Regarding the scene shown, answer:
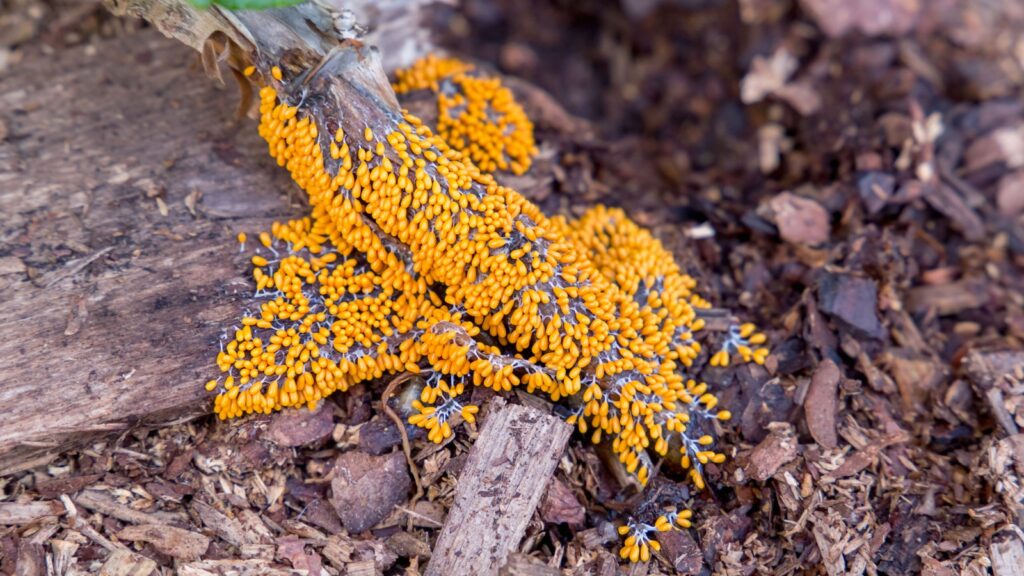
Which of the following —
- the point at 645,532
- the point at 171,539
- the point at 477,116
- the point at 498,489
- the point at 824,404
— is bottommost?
the point at 171,539

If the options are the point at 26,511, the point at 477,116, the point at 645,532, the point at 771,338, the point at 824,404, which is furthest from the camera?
the point at 477,116

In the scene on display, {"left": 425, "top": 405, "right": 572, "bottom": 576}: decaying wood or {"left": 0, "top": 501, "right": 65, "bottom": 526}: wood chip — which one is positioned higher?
{"left": 425, "top": 405, "right": 572, "bottom": 576}: decaying wood

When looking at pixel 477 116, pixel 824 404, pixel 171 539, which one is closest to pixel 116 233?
pixel 171 539

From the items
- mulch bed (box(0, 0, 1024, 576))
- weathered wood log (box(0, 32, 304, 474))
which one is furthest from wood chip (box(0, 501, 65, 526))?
weathered wood log (box(0, 32, 304, 474))

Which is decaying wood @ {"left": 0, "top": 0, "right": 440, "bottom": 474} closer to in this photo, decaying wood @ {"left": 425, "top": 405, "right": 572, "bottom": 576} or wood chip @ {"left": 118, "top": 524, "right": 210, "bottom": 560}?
wood chip @ {"left": 118, "top": 524, "right": 210, "bottom": 560}

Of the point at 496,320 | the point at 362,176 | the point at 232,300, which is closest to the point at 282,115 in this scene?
the point at 362,176

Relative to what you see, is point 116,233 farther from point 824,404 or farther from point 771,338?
point 824,404
